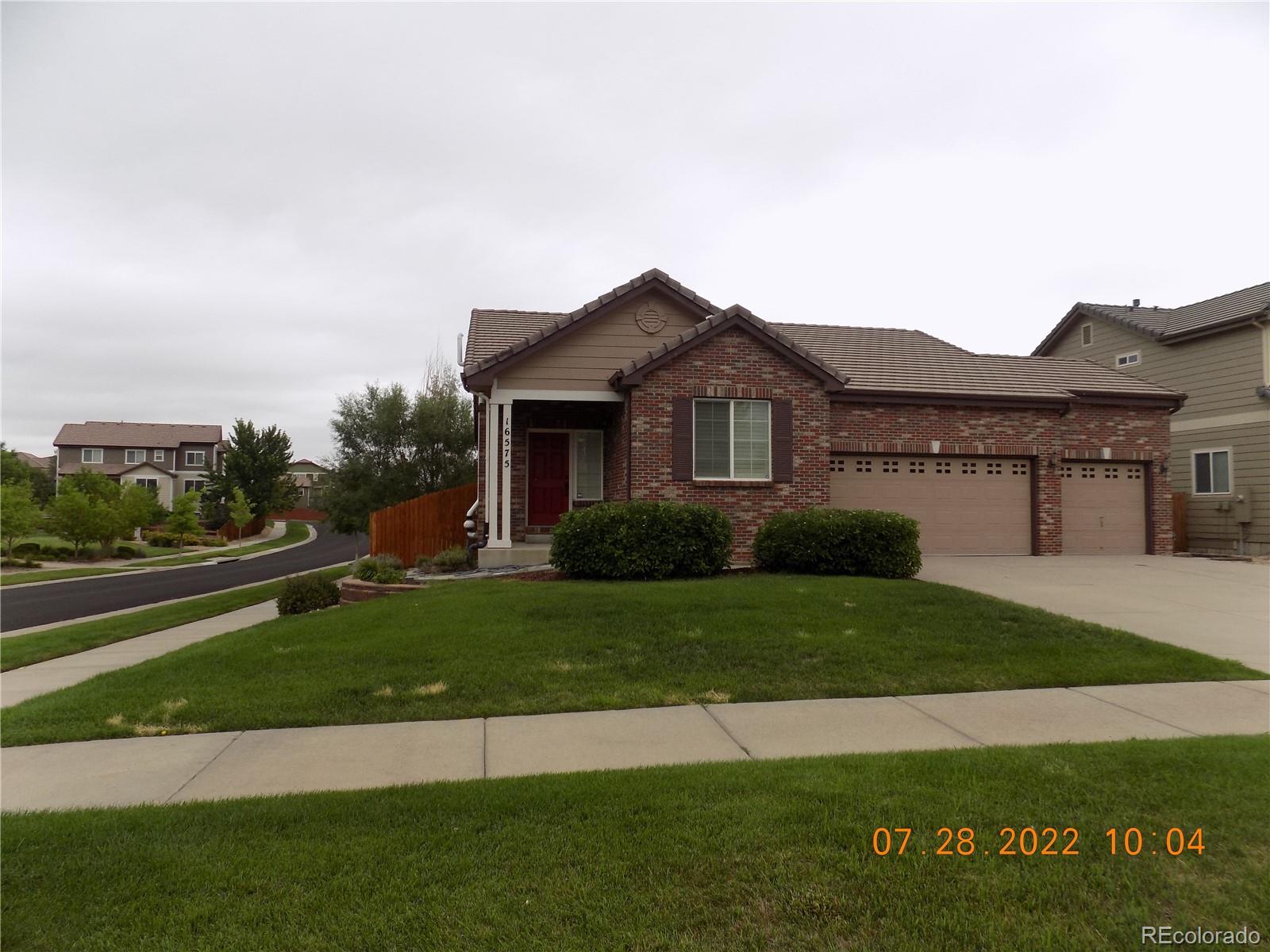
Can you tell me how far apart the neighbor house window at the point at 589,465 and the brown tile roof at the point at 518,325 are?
2.50 meters

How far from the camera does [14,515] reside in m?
30.3

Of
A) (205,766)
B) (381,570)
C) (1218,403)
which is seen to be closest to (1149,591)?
Result: (1218,403)

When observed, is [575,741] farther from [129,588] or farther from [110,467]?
[110,467]

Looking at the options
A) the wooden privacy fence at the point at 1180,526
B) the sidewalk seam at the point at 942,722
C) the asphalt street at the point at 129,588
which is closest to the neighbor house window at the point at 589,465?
the sidewalk seam at the point at 942,722

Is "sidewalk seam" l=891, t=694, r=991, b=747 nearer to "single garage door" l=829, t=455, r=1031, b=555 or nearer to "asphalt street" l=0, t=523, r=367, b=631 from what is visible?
"single garage door" l=829, t=455, r=1031, b=555

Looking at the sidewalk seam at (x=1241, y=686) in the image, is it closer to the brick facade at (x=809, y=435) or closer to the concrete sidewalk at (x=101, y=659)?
the brick facade at (x=809, y=435)

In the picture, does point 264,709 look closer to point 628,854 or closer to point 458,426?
point 628,854

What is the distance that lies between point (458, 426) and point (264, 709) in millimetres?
20879

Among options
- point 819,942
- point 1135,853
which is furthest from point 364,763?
point 1135,853

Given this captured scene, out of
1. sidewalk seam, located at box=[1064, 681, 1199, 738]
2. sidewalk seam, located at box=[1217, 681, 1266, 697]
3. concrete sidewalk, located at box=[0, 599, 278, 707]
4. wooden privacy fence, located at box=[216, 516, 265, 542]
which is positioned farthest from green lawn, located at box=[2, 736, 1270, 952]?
wooden privacy fence, located at box=[216, 516, 265, 542]

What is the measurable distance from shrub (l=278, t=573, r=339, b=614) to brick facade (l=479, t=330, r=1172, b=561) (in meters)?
4.22

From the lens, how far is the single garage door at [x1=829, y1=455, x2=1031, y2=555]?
16.1 m

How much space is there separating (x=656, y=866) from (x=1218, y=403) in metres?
22.9

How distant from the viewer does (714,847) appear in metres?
3.62
